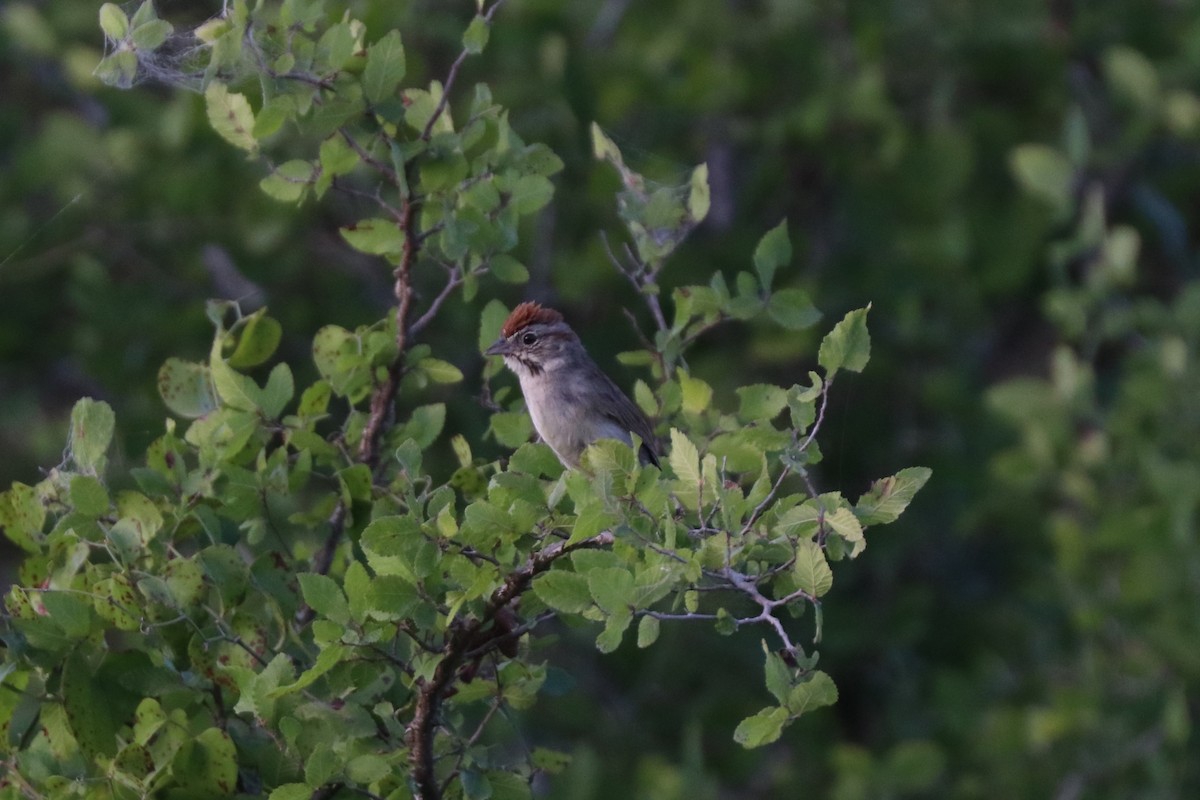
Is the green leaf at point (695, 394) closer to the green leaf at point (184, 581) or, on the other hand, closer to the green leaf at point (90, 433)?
the green leaf at point (184, 581)

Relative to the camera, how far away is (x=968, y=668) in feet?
31.4

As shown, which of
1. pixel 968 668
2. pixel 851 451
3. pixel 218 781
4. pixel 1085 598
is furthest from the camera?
pixel 968 668

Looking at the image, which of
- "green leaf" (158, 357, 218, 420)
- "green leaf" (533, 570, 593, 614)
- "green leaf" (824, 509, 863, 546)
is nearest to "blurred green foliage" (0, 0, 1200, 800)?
"green leaf" (158, 357, 218, 420)

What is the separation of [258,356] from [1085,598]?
516cm

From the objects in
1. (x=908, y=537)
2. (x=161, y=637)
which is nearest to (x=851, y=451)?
(x=908, y=537)

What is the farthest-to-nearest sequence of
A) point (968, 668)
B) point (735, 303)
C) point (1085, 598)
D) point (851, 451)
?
1. point (968, 668)
2. point (851, 451)
3. point (1085, 598)
4. point (735, 303)

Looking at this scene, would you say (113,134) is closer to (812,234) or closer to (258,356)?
(812,234)

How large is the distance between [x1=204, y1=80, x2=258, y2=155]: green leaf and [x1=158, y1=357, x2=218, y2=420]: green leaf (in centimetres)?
56

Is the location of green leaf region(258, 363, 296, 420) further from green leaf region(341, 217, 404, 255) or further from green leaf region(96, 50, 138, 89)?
green leaf region(96, 50, 138, 89)

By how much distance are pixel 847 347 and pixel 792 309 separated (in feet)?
3.15

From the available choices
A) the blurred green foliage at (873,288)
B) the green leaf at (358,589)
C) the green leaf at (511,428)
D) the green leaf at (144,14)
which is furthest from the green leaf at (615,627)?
the blurred green foliage at (873,288)

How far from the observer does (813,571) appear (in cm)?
294

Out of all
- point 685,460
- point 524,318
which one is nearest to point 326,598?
point 685,460

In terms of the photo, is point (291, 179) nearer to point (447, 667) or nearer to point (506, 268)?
point (506, 268)
